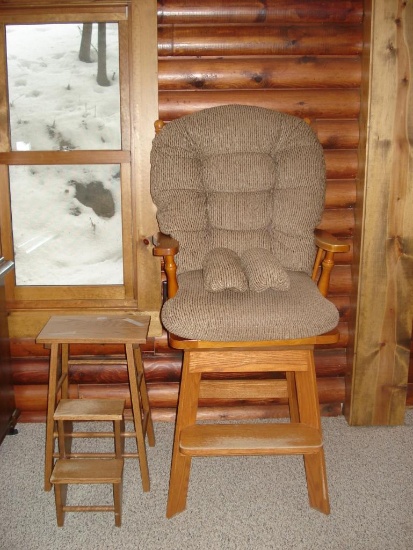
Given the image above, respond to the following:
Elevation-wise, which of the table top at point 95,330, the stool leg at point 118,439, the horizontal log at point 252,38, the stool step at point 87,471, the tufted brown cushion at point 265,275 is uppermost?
the horizontal log at point 252,38

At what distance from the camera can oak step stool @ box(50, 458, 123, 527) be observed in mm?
1805

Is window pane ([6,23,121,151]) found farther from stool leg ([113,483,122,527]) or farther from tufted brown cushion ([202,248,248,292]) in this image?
stool leg ([113,483,122,527])

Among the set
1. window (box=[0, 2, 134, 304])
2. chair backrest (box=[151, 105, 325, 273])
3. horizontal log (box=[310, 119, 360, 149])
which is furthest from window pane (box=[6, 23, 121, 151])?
horizontal log (box=[310, 119, 360, 149])

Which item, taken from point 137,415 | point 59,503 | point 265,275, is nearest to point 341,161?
point 265,275

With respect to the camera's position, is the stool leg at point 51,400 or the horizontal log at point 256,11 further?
the horizontal log at point 256,11

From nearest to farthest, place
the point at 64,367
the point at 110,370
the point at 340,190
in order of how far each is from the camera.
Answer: the point at 64,367
the point at 340,190
the point at 110,370

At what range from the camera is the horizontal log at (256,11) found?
7.30 ft

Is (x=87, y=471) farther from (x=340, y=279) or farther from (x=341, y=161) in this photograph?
(x=341, y=161)

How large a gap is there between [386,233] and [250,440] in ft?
3.53

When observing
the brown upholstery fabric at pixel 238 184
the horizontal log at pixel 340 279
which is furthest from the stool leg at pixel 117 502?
the horizontal log at pixel 340 279

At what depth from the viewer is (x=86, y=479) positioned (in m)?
1.81

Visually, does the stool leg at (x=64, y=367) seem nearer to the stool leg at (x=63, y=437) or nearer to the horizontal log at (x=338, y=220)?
the stool leg at (x=63, y=437)

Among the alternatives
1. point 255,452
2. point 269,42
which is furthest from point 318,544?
point 269,42

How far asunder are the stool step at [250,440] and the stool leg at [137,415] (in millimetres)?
205
